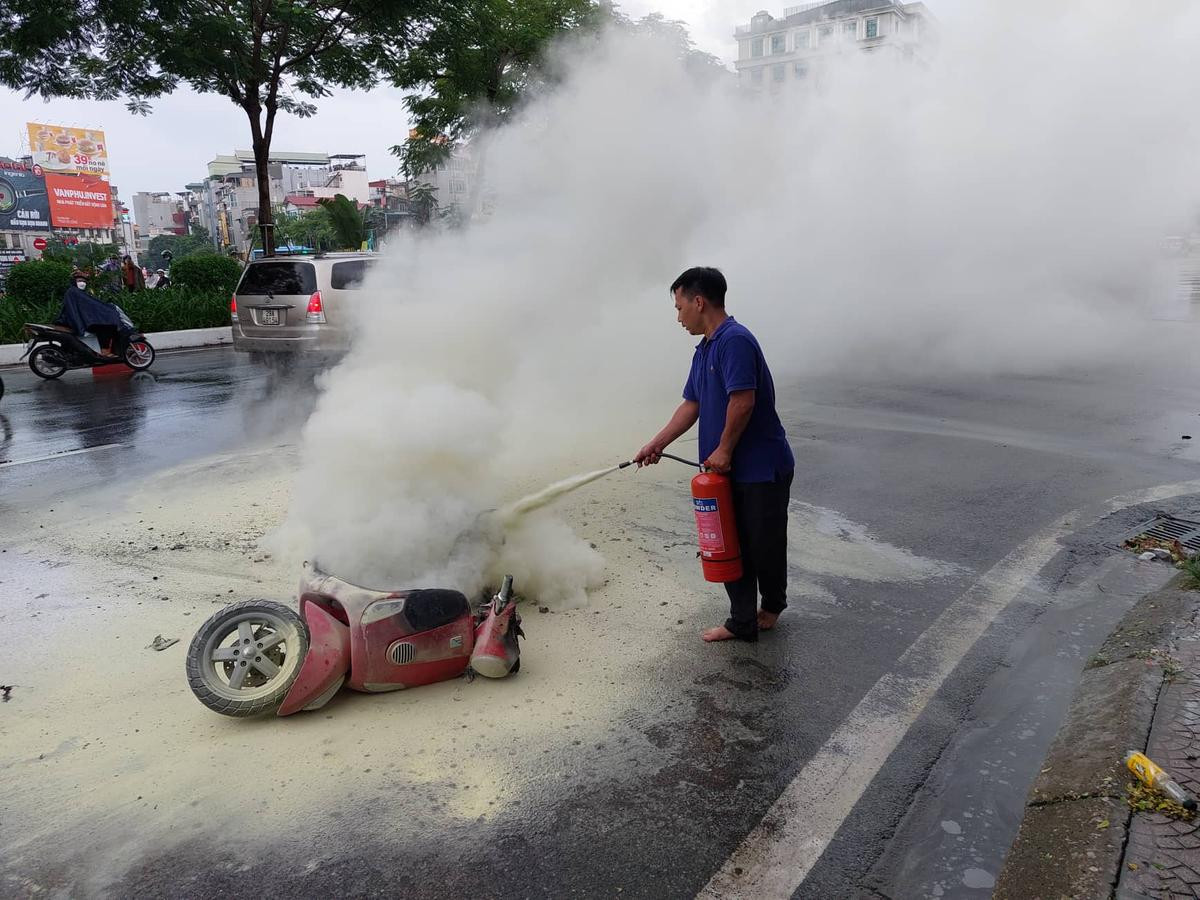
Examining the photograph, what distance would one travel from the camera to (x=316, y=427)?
4055 millimetres

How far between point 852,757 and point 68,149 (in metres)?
83.3

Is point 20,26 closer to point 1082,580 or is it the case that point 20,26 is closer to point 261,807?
point 261,807

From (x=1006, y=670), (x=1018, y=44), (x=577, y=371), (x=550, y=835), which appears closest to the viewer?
(x=550, y=835)

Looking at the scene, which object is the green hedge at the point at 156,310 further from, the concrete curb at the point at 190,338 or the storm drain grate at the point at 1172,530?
the storm drain grate at the point at 1172,530

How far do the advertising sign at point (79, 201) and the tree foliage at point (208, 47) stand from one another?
5271cm

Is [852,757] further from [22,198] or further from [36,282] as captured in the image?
[22,198]

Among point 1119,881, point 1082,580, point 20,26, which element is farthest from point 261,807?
point 20,26

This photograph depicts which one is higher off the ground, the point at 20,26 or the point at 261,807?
the point at 20,26

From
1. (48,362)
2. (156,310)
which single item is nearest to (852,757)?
(48,362)

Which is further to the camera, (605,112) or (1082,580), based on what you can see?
(605,112)

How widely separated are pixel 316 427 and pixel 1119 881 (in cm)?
352

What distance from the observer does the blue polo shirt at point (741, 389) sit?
3.40m

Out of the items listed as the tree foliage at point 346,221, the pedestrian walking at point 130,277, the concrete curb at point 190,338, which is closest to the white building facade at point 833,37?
the concrete curb at point 190,338

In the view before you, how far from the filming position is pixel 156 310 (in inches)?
648
